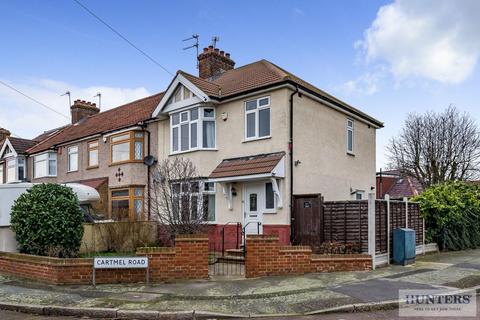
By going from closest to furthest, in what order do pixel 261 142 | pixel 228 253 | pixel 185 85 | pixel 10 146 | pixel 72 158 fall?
1. pixel 228 253
2. pixel 261 142
3. pixel 185 85
4. pixel 72 158
5. pixel 10 146

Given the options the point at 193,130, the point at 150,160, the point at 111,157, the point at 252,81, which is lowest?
the point at 150,160

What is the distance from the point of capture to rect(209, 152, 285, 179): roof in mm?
13328

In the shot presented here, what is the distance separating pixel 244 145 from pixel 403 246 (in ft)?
19.8

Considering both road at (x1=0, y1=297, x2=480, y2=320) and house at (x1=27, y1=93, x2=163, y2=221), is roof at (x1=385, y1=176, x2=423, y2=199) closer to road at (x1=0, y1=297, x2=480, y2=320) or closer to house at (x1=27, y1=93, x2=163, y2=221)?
house at (x1=27, y1=93, x2=163, y2=221)

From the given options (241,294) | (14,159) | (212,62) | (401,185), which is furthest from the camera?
(401,185)

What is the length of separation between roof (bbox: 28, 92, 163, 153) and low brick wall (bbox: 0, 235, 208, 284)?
9559 mm

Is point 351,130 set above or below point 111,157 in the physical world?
above

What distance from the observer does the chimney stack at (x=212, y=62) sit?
19969mm

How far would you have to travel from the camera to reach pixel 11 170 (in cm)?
2745

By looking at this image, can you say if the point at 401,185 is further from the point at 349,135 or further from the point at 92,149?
the point at 92,149

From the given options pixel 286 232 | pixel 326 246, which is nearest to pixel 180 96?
pixel 286 232

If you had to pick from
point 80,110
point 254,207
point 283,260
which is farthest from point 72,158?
point 283,260

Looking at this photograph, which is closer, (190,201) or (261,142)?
(190,201)

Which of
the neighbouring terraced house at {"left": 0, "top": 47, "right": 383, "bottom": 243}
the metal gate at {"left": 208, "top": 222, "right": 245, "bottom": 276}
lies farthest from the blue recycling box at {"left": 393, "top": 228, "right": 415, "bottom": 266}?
the metal gate at {"left": 208, "top": 222, "right": 245, "bottom": 276}
